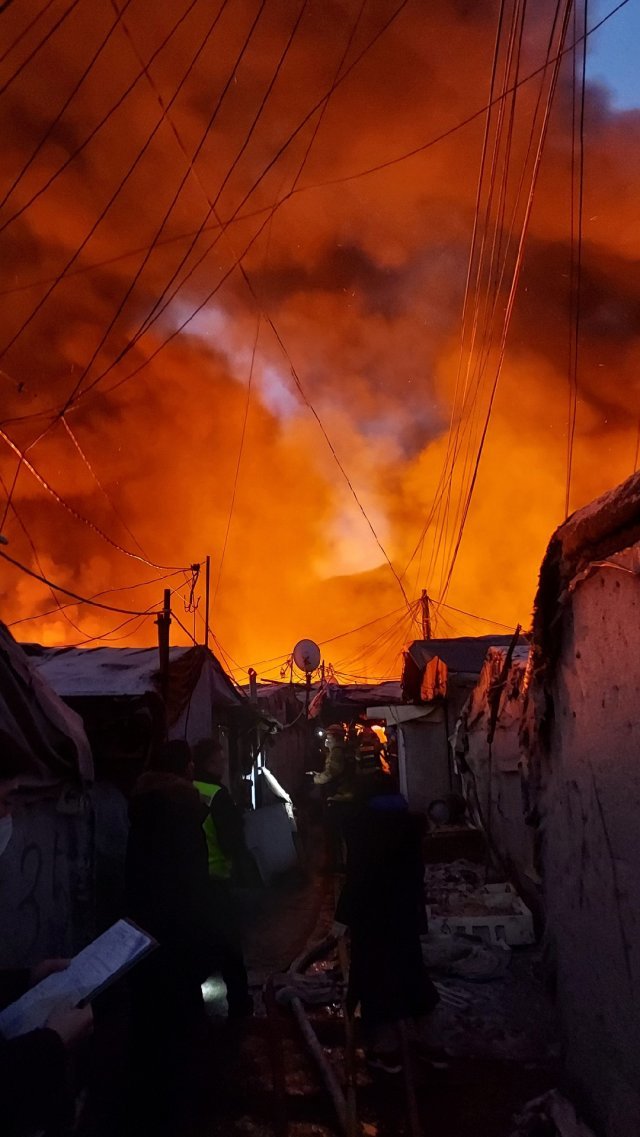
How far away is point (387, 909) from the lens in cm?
550

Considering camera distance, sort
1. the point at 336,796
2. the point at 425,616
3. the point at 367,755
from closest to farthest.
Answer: the point at 336,796
the point at 367,755
the point at 425,616

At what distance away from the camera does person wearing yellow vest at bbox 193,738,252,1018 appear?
5691 millimetres

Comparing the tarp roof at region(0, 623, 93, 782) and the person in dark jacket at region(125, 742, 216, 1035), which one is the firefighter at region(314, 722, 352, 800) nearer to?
the tarp roof at region(0, 623, 93, 782)

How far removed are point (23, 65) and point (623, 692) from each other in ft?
26.7

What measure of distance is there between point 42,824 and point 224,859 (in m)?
1.69

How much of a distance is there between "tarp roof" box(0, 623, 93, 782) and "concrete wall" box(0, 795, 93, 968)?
390 mm

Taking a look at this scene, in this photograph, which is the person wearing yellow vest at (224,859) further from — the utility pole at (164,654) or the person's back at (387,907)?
the utility pole at (164,654)

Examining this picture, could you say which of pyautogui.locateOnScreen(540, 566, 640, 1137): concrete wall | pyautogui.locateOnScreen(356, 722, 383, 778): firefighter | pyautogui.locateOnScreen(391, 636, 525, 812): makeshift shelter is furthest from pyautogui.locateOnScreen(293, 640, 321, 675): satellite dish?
pyautogui.locateOnScreen(540, 566, 640, 1137): concrete wall

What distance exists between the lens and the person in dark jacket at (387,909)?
538 cm

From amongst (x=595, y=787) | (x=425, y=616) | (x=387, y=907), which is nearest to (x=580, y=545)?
(x=595, y=787)

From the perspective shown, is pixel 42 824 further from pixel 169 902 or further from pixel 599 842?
pixel 599 842

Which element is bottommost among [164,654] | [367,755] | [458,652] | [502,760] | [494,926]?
[494,926]

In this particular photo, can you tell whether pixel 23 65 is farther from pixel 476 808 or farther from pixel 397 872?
pixel 476 808

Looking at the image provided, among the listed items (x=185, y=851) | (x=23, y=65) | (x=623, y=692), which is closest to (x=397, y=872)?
(x=185, y=851)
